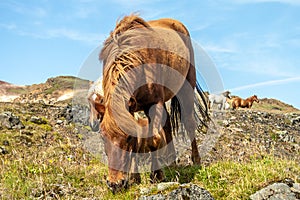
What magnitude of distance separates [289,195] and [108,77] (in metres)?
2.85

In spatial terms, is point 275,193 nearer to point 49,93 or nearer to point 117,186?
point 117,186

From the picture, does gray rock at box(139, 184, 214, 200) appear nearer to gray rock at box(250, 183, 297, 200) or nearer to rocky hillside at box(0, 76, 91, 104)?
gray rock at box(250, 183, 297, 200)

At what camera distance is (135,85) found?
201 inches

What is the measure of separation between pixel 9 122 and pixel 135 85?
11662 millimetres

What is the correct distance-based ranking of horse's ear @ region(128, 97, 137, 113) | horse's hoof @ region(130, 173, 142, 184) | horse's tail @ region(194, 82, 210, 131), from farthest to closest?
horse's tail @ region(194, 82, 210, 131), horse's hoof @ region(130, 173, 142, 184), horse's ear @ region(128, 97, 137, 113)

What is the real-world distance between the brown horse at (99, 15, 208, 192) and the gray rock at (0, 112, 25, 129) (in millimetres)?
9845

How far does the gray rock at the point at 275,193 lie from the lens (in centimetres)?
401

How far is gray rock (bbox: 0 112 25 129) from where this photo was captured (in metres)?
14.8

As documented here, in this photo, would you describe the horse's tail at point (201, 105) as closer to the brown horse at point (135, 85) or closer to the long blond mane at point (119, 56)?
the brown horse at point (135, 85)

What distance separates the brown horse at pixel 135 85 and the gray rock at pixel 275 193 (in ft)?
5.34

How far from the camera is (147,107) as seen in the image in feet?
18.8

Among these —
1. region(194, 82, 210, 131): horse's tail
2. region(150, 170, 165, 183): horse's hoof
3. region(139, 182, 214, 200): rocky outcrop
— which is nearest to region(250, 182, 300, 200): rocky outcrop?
region(139, 182, 214, 200): rocky outcrop

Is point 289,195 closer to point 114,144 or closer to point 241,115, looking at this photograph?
point 114,144

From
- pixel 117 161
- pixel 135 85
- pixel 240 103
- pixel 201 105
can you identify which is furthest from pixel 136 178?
pixel 240 103
